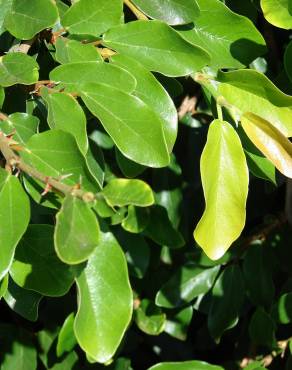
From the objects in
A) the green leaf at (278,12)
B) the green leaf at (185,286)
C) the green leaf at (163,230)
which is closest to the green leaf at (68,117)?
the green leaf at (278,12)

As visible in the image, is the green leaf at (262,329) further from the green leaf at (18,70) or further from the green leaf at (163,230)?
the green leaf at (18,70)

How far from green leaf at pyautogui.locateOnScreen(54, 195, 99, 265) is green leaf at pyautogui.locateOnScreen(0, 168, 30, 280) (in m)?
0.12

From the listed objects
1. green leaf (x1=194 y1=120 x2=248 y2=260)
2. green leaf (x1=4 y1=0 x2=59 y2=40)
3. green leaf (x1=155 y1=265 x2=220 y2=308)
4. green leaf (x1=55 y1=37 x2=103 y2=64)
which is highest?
green leaf (x1=4 y1=0 x2=59 y2=40)

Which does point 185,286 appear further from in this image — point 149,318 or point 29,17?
point 29,17

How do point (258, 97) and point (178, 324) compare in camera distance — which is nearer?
point (258, 97)

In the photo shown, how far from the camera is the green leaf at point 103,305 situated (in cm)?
94

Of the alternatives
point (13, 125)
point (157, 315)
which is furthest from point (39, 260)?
point (157, 315)

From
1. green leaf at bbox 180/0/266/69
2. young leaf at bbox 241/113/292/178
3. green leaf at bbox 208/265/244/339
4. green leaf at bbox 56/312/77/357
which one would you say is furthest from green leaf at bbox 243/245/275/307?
young leaf at bbox 241/113/292/178

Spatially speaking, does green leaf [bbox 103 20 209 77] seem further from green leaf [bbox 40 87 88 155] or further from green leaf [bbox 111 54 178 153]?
green leaf [bbox 40 87 88 155]

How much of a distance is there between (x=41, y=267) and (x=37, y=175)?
8.5 inches

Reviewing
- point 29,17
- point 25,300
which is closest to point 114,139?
point 29,17

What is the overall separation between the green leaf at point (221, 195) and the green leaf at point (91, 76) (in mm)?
163

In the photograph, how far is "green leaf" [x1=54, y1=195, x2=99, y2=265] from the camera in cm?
80

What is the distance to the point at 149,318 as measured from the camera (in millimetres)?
1692
